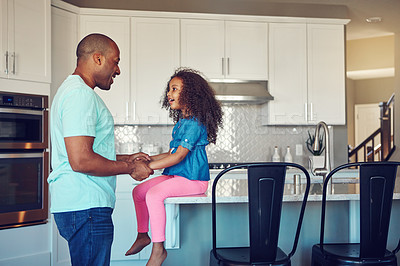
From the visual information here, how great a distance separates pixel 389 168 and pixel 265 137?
9.47ft

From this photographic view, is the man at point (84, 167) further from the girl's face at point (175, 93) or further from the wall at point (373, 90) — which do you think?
the wall at point (373, 90)

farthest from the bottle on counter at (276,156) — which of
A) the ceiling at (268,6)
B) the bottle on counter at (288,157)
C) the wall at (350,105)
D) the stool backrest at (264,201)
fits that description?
the wall at (350,105)

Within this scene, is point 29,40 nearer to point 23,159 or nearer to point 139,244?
point 23,159

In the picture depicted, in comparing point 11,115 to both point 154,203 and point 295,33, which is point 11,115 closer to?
point 154,203

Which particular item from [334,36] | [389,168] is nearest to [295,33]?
[334,36]

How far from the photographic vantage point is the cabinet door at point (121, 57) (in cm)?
411

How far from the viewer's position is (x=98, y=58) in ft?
4.93

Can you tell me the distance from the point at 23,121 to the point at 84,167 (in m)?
2.11

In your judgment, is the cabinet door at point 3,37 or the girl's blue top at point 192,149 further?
the cabinet door at point 3,37

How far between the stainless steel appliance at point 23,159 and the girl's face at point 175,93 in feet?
5.26

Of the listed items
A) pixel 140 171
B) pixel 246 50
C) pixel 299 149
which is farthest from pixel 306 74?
pixel 140 171

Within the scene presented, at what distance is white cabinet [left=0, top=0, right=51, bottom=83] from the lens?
10.5 ft

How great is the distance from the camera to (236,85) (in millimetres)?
4312

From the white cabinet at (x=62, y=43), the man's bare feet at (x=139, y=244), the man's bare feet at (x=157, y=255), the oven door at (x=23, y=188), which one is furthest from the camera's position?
the white cabinet at (x=62, y=43)
